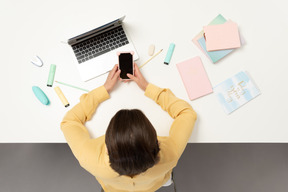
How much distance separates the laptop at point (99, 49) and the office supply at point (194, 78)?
0.73 ft

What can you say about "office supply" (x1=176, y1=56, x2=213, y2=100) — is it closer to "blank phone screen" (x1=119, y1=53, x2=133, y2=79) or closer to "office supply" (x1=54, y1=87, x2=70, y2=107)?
"blank phone screen" (x1=119, y1=53, x2=133, y2=79)

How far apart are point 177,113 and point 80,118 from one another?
0.40m

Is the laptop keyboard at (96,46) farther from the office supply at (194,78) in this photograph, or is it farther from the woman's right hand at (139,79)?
the office supply at (194,78)

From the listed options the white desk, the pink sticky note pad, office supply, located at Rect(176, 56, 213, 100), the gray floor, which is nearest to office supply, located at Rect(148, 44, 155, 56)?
the white desk

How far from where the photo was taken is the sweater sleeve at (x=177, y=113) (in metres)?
0.83

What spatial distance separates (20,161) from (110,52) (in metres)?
1.15

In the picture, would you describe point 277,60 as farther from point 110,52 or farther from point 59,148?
point 59,148

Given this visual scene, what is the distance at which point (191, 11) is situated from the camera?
1021 mm

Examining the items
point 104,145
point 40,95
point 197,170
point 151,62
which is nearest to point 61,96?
point 40,95

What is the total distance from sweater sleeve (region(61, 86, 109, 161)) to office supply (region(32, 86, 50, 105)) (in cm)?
12

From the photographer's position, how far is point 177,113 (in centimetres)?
87

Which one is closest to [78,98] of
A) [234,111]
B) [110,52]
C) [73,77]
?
[73,77]

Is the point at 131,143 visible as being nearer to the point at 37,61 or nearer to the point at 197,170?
A: the point at 37,61

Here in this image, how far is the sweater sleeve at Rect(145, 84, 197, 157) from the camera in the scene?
834 mm
